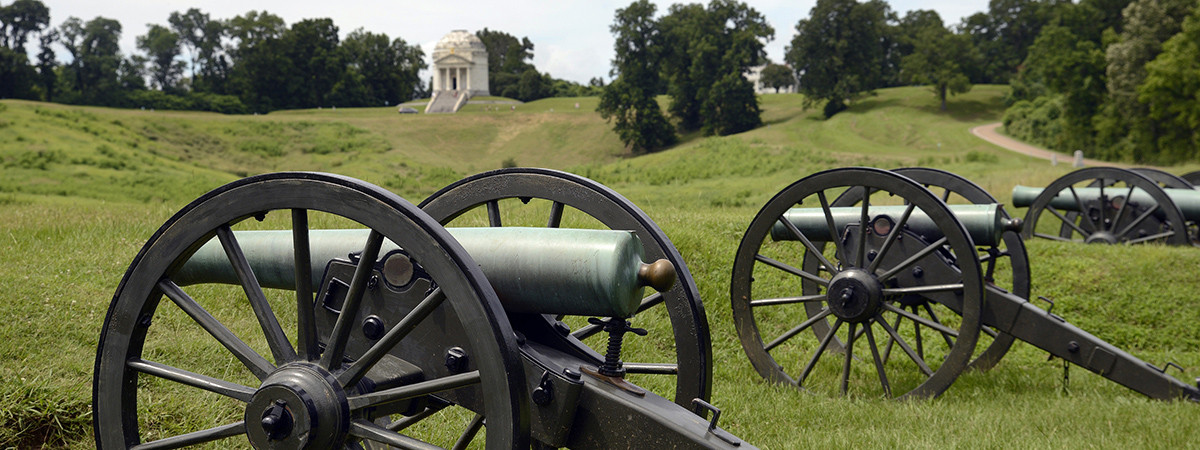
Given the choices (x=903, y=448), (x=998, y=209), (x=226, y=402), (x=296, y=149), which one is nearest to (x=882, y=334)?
(x=998, y=209)

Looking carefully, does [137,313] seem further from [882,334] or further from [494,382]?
[882,334]

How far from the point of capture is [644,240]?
374cm

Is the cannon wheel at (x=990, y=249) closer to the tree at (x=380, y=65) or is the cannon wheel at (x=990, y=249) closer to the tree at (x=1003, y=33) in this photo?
the tree at (x=1003, y=33)

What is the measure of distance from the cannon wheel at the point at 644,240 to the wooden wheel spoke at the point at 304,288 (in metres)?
1.10

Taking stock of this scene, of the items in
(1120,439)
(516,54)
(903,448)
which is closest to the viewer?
(903,448)

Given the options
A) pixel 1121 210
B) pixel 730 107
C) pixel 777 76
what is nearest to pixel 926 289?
pixel 1121 210

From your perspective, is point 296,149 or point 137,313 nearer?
point 137,313

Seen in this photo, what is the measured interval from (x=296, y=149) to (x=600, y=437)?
55441mm

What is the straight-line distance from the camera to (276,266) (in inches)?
141

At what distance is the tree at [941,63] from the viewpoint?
63.8m

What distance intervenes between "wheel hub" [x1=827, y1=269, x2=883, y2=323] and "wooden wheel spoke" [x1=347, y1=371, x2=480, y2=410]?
3761 mm

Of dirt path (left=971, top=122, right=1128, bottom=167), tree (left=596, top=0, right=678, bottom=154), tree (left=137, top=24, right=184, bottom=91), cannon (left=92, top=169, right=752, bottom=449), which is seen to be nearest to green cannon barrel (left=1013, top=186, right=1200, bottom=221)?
cannon (left=92, top=169, right=752, bottom=449)

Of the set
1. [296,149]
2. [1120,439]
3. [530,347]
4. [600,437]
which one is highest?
[530,347]

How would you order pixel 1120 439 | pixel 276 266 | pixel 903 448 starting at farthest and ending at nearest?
pixel 1120 439, pixel 903 448, pixel 276 266
